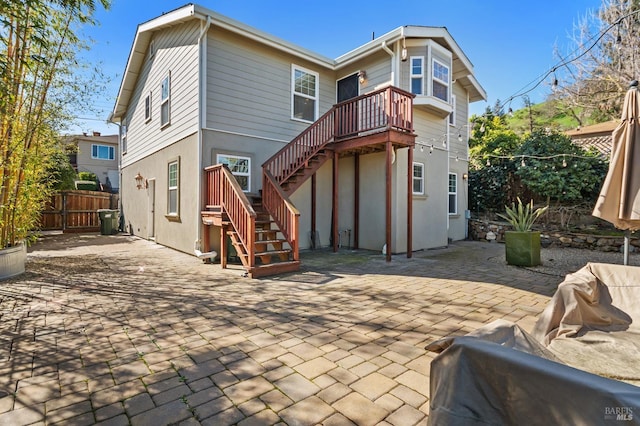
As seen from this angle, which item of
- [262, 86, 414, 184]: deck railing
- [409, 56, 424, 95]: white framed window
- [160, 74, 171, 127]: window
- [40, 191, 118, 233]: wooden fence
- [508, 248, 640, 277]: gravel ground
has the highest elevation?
[409, 56, 424, 95]: white framed window

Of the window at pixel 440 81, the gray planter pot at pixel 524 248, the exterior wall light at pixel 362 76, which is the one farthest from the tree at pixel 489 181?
the gray planter pot at pixel 524 248

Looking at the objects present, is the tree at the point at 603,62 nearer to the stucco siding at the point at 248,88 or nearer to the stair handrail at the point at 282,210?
the stucco siding at the point at 248,88

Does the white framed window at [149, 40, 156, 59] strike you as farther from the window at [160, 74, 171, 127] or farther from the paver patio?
the paver patio

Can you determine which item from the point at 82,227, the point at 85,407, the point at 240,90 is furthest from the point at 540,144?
the point at 82,227

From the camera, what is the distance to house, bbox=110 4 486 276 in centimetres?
754

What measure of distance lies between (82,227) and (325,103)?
11.9 meters

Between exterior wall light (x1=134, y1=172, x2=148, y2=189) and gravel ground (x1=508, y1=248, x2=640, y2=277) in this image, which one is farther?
exterior wall light (x1=134, y1=172, x2=148, y2=189)

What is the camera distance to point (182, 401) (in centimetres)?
223

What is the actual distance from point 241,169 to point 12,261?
15.7ft

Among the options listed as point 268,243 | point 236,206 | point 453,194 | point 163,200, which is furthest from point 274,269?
point 453,194

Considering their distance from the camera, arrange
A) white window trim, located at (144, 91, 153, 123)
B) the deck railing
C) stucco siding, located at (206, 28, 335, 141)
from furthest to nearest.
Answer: white window trim, located at (144, 91, 153, 123) < stucco siding, located at (206, 28, 335, 141) < the deck railing

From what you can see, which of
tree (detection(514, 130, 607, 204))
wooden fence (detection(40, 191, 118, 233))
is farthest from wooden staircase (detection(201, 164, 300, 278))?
wooden fence (detection(40, 191, 118, 233))

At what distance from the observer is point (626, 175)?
11.6 ft

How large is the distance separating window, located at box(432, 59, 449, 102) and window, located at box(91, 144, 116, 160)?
79.0 feet
